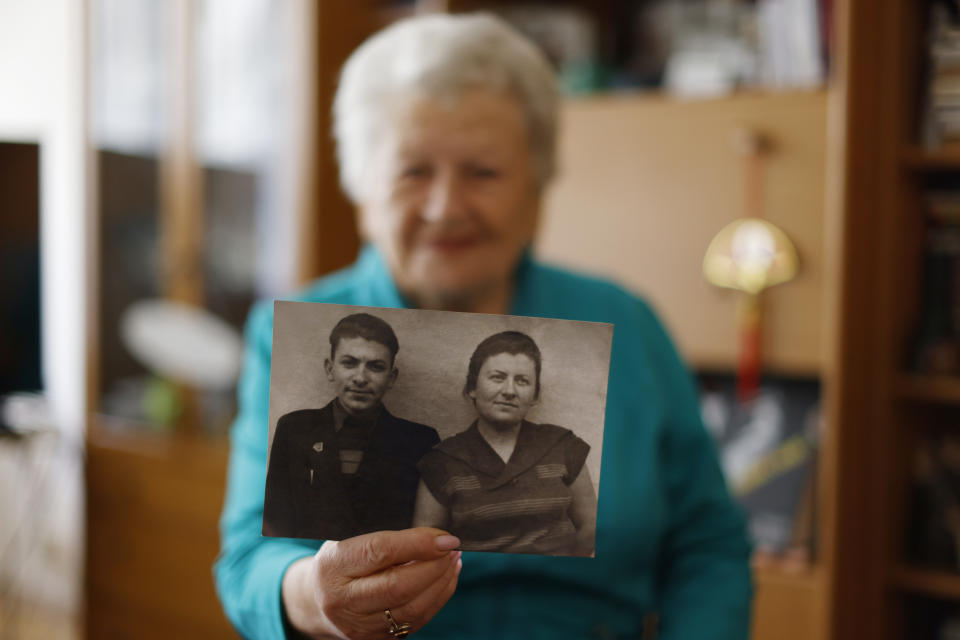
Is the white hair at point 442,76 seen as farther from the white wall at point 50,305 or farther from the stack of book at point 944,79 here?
the white wall at point 50,305

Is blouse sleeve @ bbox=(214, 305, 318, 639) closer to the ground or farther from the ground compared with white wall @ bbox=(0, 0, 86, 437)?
closer to the ground

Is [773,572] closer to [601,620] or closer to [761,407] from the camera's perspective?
[761,407]

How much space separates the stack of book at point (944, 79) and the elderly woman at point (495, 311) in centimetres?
99

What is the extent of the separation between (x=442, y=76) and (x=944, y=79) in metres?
1.28

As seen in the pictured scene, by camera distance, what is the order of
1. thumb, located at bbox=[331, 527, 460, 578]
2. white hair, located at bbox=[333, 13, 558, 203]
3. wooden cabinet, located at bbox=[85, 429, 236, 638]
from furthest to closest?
wooden cabinet, located at bbox=[85, 429, 236, 638] < white hair, located at bbox=[333, 13, 558, 203] < thumb, located at bbox=[331, 527, 460, 578]

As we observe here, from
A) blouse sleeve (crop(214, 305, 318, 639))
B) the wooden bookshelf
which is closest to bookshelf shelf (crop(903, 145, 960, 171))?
the wooden bookshelf

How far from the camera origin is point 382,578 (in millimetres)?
570

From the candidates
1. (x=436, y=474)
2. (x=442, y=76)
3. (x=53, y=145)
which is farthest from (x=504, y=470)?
(x=53, y=145)

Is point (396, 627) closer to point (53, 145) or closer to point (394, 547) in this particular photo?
point (394, 547)

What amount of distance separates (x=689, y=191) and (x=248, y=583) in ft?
4.50

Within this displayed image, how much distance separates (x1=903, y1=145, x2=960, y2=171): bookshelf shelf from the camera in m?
1.62

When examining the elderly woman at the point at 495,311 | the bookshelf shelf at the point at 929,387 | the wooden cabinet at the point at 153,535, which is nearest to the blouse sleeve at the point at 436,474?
the elderly woman at the point at 495,311

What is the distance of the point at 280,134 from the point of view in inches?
86.1

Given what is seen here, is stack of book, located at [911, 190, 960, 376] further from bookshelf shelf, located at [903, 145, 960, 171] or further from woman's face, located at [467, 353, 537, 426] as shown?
woman's face, located at [467, 353, 537, 426]
